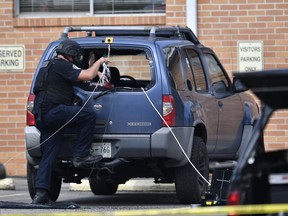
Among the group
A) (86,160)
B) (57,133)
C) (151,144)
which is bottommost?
(86,160)

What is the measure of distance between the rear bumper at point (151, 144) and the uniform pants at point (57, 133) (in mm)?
161

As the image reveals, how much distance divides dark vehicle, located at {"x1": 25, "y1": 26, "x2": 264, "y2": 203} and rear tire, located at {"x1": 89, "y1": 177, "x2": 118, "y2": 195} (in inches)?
45.0

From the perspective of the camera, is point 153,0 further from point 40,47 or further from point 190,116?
point 190,116

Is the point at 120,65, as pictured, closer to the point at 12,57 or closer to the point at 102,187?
the point at 102,187

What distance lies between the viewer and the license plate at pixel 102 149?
1170cm

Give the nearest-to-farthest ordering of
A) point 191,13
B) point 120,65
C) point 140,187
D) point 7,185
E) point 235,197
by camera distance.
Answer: point 235,197
point 120,65
point 140,187
point 7,185
point 191,13

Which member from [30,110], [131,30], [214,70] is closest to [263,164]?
[30,110]

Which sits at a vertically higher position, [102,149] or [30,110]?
[30,110]

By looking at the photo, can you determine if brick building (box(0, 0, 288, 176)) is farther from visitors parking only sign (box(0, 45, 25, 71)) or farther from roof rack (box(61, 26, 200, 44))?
roof rack (box(61, 26, 200, 44))

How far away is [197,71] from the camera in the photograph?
12922 mm

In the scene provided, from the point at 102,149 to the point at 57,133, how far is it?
0.53 meters

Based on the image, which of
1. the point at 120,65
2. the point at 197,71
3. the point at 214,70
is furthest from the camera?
the point at 120,65

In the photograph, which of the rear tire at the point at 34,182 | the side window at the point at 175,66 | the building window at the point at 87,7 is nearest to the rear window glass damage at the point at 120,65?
the side window at the point at 175,66

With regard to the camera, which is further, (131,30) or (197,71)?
(197,71)
